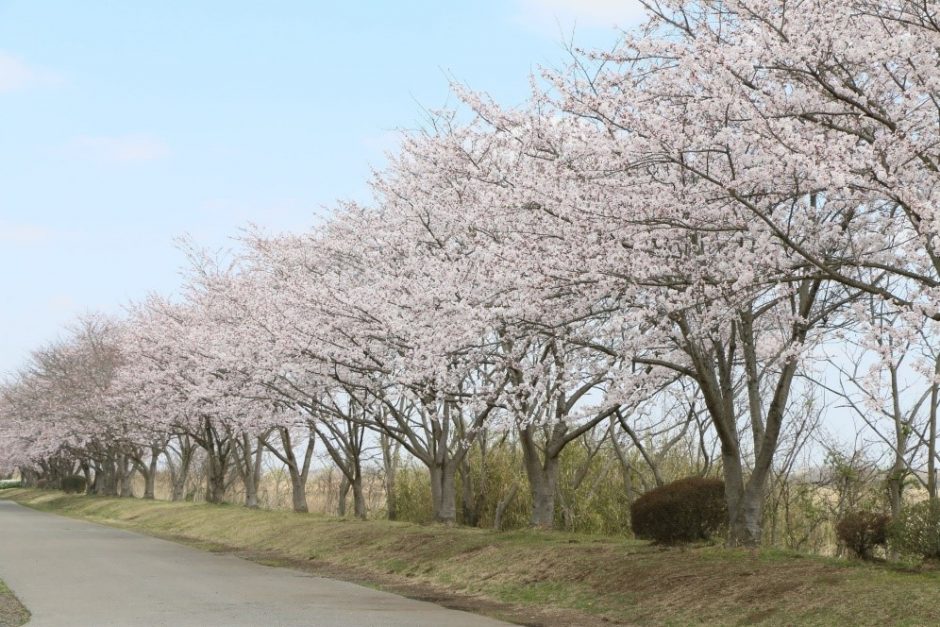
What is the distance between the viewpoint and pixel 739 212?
12.4 metres

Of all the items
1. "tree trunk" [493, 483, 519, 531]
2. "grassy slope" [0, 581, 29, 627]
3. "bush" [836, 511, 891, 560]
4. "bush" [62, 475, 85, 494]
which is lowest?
"grassy slope" [0, 581, 29, 627]

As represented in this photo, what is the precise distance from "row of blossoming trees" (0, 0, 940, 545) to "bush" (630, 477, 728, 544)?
2.11 feet

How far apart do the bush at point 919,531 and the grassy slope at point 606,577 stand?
34 cm

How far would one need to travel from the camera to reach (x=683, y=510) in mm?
15758

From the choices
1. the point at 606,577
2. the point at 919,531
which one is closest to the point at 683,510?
the point at 606,577

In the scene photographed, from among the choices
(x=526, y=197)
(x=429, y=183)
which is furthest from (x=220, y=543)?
(x=526, y=197)

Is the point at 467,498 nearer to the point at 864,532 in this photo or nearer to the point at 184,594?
the point at 184,594

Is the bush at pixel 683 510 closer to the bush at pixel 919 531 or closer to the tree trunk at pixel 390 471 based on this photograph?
the bush at pixel 919 531

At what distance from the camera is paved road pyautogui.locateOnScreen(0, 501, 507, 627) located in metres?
12.2

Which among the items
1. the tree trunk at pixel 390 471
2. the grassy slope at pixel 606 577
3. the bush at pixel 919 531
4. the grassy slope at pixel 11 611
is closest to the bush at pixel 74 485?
the tree trunk at pixel 390 471

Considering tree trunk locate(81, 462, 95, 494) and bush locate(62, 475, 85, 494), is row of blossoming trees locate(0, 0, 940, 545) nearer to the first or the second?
tree trunk locate(81, 462, 95, 494)

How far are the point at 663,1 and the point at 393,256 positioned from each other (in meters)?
12.0

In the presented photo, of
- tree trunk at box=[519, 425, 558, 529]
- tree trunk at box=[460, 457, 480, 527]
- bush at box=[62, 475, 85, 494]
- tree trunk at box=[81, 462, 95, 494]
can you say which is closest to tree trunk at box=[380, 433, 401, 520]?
tree trunk at box=[460, 457, 480, 527]

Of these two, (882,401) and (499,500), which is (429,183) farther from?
(882,401)
